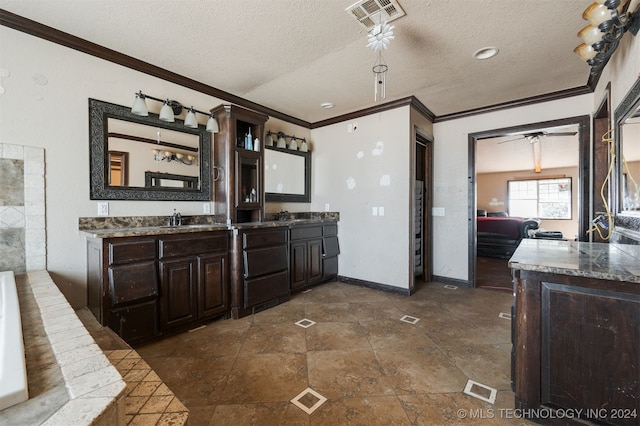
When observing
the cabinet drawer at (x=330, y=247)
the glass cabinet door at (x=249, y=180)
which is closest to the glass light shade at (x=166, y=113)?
the glass cabinet door at (x=249, y=180)

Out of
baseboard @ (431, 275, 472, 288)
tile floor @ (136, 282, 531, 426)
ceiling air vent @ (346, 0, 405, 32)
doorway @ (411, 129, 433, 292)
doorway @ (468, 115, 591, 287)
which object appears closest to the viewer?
tile floor @ (136, 282, 531, 426)

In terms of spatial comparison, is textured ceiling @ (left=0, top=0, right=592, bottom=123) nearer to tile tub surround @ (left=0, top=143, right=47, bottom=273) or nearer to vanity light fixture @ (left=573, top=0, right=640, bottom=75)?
vanity light fixture @ (left=573, top=0, right=640, bottom=75)

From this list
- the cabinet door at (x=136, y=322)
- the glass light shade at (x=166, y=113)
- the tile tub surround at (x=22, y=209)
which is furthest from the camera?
the glass light shade at (x=166, y=113)

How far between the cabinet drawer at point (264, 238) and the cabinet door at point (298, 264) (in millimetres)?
245

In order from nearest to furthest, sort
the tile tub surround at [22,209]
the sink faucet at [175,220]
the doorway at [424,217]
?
the tile tub surround at [22,209]
the sink faucet at [175,220]
the doorway at [424,217]

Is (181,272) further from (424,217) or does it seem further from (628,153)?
(628,153)

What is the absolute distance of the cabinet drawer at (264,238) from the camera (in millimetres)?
2816

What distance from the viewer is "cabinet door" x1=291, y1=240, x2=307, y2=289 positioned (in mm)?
3404

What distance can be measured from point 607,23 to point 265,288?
3.23 meters

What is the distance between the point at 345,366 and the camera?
6.27 feet

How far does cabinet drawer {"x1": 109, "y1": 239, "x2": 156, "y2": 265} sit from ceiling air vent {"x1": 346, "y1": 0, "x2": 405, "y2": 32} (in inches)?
89.0

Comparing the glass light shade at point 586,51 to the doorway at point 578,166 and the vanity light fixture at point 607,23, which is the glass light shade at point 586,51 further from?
the doorway at point 578,166

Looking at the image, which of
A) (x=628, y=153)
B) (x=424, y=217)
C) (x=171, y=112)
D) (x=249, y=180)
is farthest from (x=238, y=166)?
(x=628, y=153)

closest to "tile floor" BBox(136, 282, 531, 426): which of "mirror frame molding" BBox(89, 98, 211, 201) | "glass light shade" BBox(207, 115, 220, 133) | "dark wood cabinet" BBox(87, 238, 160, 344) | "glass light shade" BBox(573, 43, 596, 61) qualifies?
"dark wood cabinet" BBox(87, 238, 160, 344)
